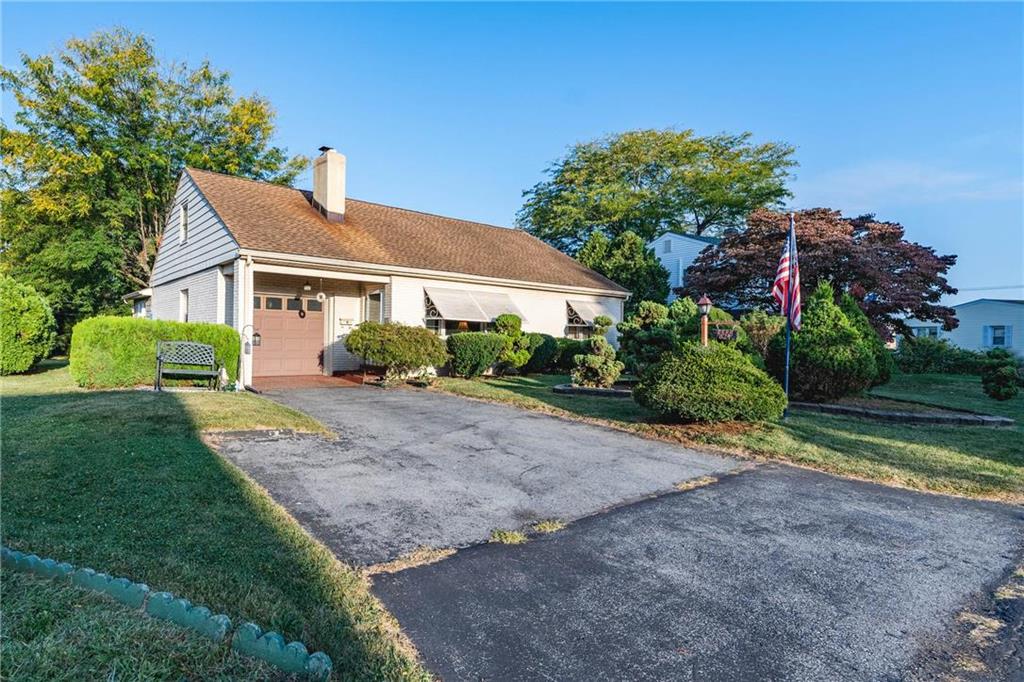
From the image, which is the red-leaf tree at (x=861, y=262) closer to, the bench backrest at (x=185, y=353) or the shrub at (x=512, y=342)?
the shrub at (x=512, y=342)

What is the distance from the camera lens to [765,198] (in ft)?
109

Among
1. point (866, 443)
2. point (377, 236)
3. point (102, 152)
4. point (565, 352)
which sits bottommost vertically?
point (866, 443)

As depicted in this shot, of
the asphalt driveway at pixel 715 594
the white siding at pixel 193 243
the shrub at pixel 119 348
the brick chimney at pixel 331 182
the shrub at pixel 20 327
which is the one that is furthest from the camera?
the brick chimney at pixel 331 182

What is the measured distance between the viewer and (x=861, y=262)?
57.7ft

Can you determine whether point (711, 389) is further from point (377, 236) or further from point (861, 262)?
point (861, 262)

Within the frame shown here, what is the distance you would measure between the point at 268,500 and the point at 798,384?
31.1 ft

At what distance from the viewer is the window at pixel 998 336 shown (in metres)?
29.0

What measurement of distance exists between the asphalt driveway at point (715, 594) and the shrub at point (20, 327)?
52.3 ft

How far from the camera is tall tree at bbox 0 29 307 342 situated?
2161 centimetres

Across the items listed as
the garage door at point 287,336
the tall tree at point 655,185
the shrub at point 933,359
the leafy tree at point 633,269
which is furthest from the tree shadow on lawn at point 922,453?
the tall tree at point 655,185

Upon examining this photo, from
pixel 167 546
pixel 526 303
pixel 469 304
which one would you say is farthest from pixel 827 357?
pixel 167 546

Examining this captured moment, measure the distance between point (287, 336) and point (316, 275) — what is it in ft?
8.67

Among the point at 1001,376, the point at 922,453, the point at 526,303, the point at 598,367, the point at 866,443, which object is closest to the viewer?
the point at 922,453

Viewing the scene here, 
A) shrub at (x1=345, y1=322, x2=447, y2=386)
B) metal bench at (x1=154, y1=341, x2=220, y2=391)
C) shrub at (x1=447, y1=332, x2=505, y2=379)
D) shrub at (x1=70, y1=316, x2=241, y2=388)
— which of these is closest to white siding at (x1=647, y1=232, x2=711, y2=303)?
shrub at (x1=447, y1=332, x2=505, y2=379)
